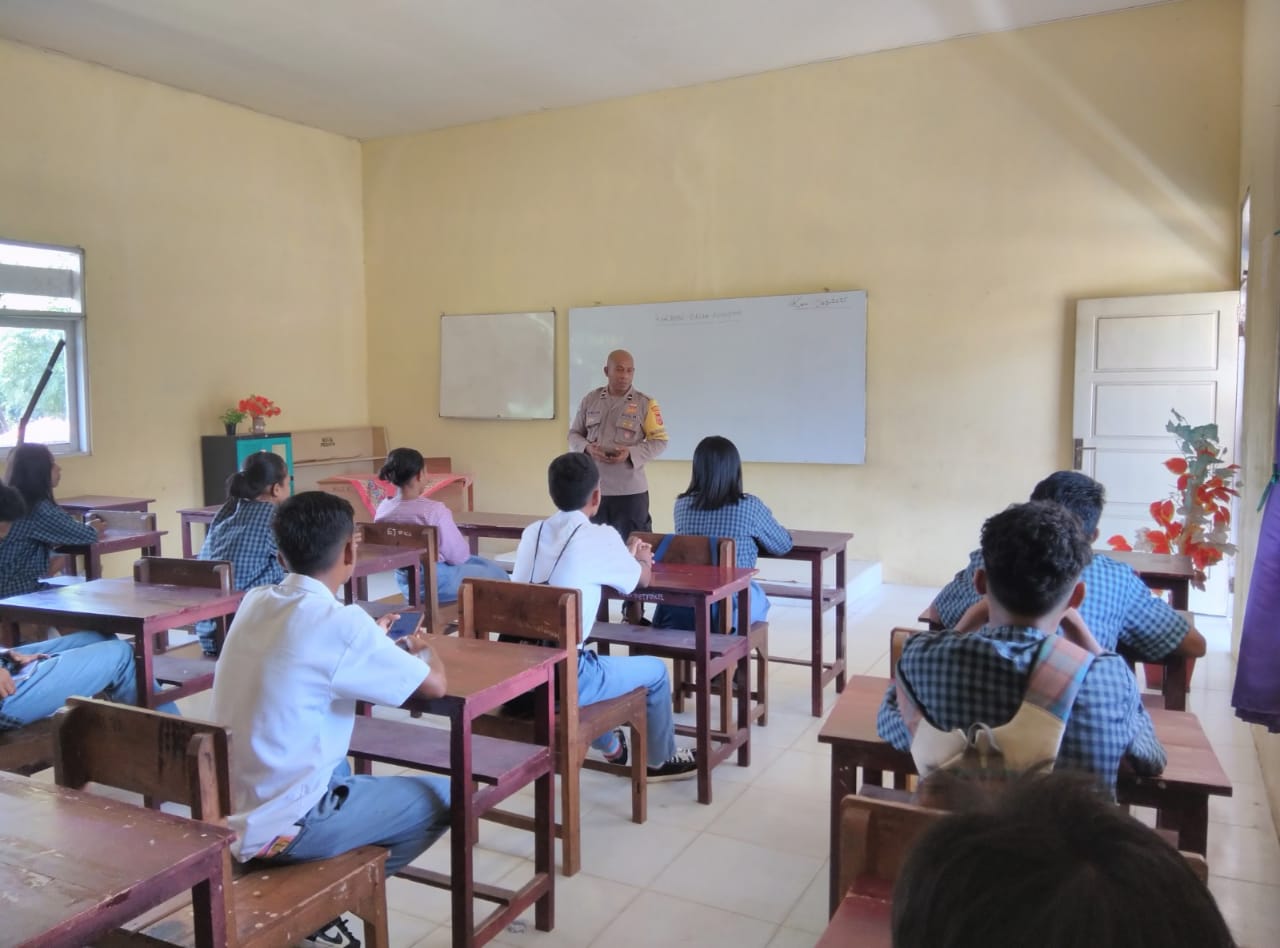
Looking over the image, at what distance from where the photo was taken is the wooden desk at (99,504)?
5465 mm

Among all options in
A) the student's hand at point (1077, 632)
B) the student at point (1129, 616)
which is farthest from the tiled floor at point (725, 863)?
the student's hand at point (1077, 632)

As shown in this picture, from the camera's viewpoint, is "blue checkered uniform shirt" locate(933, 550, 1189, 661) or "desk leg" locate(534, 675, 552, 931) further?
"desk leg" locate(534, 675, 552, 931)

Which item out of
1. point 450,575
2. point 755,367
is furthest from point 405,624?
point 755,367

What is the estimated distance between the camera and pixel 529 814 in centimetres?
278

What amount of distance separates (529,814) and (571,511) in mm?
900

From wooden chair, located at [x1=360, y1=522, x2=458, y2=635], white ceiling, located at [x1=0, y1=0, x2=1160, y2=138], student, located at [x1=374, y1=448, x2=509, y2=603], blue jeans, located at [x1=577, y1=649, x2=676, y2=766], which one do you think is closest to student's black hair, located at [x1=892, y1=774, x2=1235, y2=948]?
blue jeans, located at [x1=577, y1=649, x2=676, y2=766]

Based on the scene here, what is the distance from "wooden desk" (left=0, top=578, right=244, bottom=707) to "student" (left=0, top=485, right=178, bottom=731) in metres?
0.06

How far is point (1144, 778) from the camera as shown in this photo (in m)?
1.65

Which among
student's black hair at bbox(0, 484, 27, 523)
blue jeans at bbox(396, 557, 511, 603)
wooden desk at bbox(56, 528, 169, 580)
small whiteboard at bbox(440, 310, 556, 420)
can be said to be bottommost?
blue jeans at bbox(396, 557, 511, 603)

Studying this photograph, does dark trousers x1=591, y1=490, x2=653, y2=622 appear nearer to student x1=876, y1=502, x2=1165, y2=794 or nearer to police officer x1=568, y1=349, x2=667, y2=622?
police officer x1=568, y1=349, x2=667, y2=622

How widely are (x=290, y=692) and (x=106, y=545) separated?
294cm

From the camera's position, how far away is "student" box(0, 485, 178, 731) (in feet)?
7.54

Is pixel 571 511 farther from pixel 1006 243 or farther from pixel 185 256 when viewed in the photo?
pixel 185 256

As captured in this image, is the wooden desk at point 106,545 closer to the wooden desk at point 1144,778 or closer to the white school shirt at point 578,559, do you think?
the white school shirt at point 578,559
